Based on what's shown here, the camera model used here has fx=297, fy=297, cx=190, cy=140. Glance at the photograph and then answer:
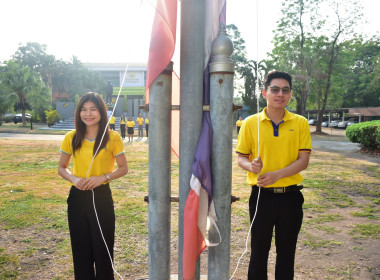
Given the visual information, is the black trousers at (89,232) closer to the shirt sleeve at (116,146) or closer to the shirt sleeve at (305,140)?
the shirt sleeve at (116,146)

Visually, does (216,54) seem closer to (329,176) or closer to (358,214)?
(358,214)

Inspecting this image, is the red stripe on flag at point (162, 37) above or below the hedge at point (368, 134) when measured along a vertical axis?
above

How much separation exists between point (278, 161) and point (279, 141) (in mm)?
156

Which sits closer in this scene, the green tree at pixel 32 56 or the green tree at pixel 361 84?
the green tree at pixel 361 84

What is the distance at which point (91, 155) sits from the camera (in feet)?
7.86

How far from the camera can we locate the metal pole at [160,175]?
1.85 metres

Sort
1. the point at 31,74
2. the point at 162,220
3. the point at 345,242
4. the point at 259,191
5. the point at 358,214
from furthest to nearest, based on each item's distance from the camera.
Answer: the point at 31,74 < the point at 358,214 < the point at 345,242 < the point at 259,191 < the point at 162,220

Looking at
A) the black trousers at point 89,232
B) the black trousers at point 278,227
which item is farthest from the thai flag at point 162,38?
the black trousers at point 278,227

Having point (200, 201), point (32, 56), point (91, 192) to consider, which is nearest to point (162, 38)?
point (200, 201)

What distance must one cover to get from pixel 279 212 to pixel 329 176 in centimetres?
672

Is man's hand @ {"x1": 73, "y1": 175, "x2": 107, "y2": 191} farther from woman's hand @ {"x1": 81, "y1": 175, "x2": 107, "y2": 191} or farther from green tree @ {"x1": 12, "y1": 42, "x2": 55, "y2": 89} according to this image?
green tree @ {"x1": 12, "y1": 42, "x2": 55, "y2": 89}

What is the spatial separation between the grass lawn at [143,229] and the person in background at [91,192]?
80 cm

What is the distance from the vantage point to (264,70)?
33031mm

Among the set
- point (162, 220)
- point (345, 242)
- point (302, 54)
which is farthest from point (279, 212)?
point (302, 54)
